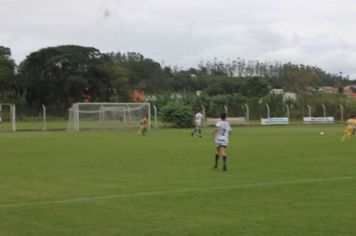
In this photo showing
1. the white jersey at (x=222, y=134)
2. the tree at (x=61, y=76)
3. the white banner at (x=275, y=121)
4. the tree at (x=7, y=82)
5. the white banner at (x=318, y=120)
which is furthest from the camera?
the tree at (x=61, y=76)

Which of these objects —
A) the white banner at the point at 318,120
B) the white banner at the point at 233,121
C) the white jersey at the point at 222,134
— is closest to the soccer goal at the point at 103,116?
the white banner at the point at 233,121

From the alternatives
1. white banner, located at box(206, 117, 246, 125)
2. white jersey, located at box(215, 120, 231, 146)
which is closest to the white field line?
white jersey, located at box(215, 120, 231, 146)

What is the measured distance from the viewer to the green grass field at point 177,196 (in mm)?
8828

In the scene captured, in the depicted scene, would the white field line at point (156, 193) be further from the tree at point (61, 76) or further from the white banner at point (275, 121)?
the tree at point (61, 76)

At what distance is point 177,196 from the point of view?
1180 cm

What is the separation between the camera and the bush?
184 feet

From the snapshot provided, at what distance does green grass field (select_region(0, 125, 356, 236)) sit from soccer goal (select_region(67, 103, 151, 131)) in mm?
31414

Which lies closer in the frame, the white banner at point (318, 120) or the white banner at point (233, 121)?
the white banner at point (233, 121)

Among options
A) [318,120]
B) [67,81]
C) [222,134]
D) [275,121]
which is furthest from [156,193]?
[67,81]

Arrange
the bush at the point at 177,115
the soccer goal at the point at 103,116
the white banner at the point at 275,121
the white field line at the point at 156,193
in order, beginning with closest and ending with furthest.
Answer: the white field line at the point at 156,193
the soccer goal at the point at 103,116
the bush at the point at 177,115
the white banner at the point at 275,121

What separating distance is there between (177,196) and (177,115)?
44.3 meters

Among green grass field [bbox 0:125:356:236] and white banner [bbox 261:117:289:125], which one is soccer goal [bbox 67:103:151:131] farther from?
green grass field [bbox 0:125:356:236]

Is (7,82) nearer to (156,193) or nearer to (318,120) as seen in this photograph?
(318,120)

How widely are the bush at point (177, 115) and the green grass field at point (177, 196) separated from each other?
A: 35087mm
